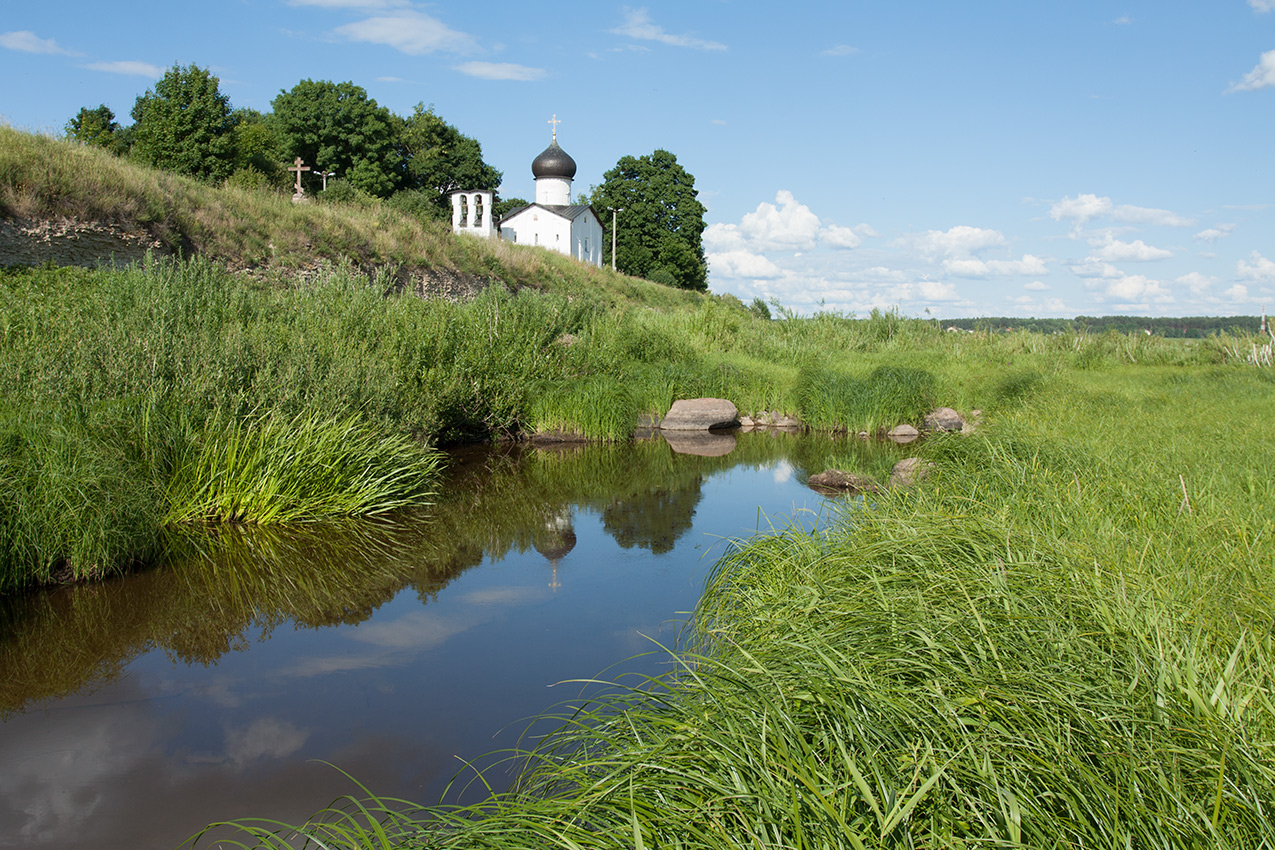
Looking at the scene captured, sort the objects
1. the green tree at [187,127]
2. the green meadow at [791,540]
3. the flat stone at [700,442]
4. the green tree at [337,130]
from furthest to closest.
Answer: the green tree at [337,130] → the green tree at [187,127] → the flat stone at [700,442] → the green meadow at [791,540]

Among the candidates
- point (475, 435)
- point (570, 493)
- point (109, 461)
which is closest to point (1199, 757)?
point (109, 461)

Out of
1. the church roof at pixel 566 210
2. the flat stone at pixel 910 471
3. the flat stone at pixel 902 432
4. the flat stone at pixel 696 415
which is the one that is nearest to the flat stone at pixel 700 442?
the flat stone at pixel 696 415

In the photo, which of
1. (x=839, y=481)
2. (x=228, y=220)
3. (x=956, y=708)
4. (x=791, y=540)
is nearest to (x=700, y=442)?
(x=839, y=481)

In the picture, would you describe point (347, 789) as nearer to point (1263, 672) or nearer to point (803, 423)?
point (1263, 672)

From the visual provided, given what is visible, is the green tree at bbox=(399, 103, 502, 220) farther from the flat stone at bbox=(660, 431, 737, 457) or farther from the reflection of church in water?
the reflection of church in water

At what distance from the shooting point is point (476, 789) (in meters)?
4.07

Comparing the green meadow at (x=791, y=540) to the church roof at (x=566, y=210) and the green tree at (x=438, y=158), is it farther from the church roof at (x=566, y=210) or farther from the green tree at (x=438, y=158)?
the green tree at (x=438, y=158)

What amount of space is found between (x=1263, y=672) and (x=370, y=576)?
6.16m

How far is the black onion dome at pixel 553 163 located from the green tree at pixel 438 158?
5068 mm

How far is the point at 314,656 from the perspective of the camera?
5.70 metres

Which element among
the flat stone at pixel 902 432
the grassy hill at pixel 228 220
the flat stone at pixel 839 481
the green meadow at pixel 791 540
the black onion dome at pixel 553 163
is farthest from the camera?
the black onion dome at pixel 553 163

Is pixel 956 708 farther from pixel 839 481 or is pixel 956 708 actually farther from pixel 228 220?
pixel 228 220

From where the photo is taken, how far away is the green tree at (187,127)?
36.4m

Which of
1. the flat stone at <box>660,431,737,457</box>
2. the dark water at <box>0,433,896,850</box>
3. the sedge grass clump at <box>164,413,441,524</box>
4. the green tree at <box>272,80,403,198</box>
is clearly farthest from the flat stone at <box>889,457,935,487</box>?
the green tree at <box>272,80,403,198</box>
